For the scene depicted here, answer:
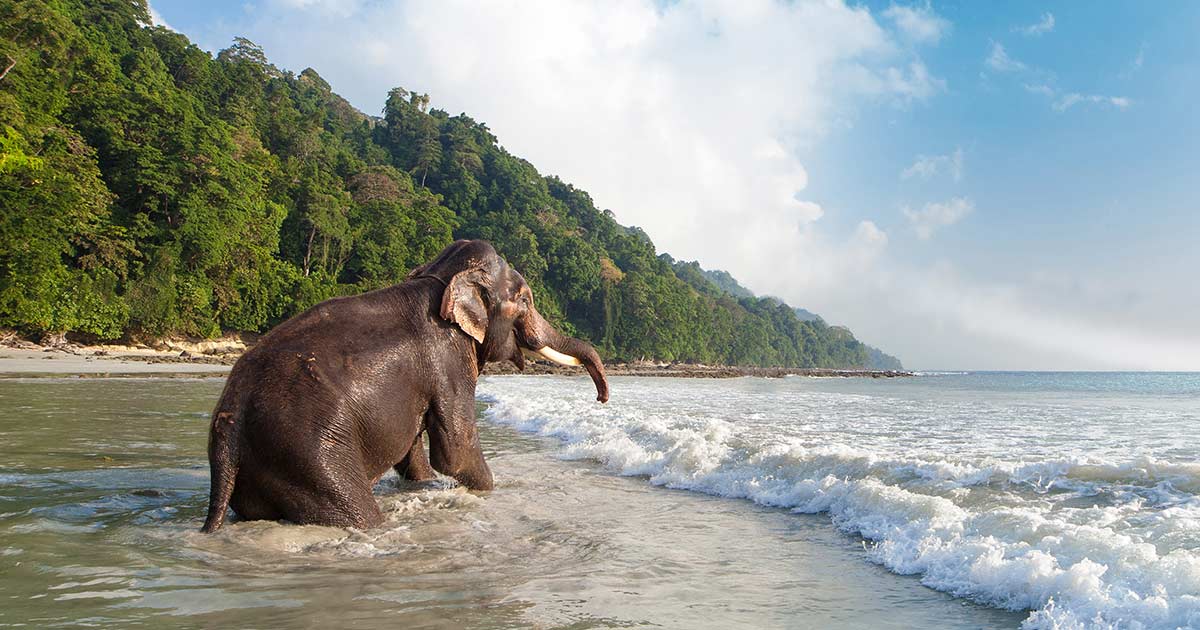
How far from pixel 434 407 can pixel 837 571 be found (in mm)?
2744

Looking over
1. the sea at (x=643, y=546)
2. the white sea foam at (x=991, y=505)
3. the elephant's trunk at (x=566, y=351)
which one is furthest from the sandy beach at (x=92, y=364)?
the elephant's trunk at (x=566, y=351)

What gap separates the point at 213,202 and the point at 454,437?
4777cm

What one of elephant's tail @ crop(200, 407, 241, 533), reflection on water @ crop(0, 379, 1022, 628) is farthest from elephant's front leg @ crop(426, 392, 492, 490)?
elephant's tail @ crop(200, 407, 241, 533)

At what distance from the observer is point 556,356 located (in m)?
5.86

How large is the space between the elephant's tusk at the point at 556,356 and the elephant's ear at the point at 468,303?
23.2 inches

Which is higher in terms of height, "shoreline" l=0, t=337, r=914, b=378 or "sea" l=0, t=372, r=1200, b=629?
"sea" l=0, t=372, r=1200, b=629

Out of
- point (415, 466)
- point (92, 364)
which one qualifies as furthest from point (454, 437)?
point (92, 364)

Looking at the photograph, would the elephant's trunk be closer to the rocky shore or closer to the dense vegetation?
the rocky shore

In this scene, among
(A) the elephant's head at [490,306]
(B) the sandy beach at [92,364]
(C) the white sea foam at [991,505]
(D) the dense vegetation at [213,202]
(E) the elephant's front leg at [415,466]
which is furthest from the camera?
(D) the dense vegetation at [213,202]

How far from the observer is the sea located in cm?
330

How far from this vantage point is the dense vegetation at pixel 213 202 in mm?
34719

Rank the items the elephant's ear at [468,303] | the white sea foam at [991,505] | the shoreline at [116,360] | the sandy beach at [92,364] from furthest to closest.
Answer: the shoreline at [116,360] → the sandy beach at [92,364] → the elephant's ear at [468,303] → the white sea foam at [991,505]

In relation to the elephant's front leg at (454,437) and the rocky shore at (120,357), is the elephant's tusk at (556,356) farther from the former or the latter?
the rocky shore at (120,357)

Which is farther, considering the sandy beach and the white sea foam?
the sandy beach
